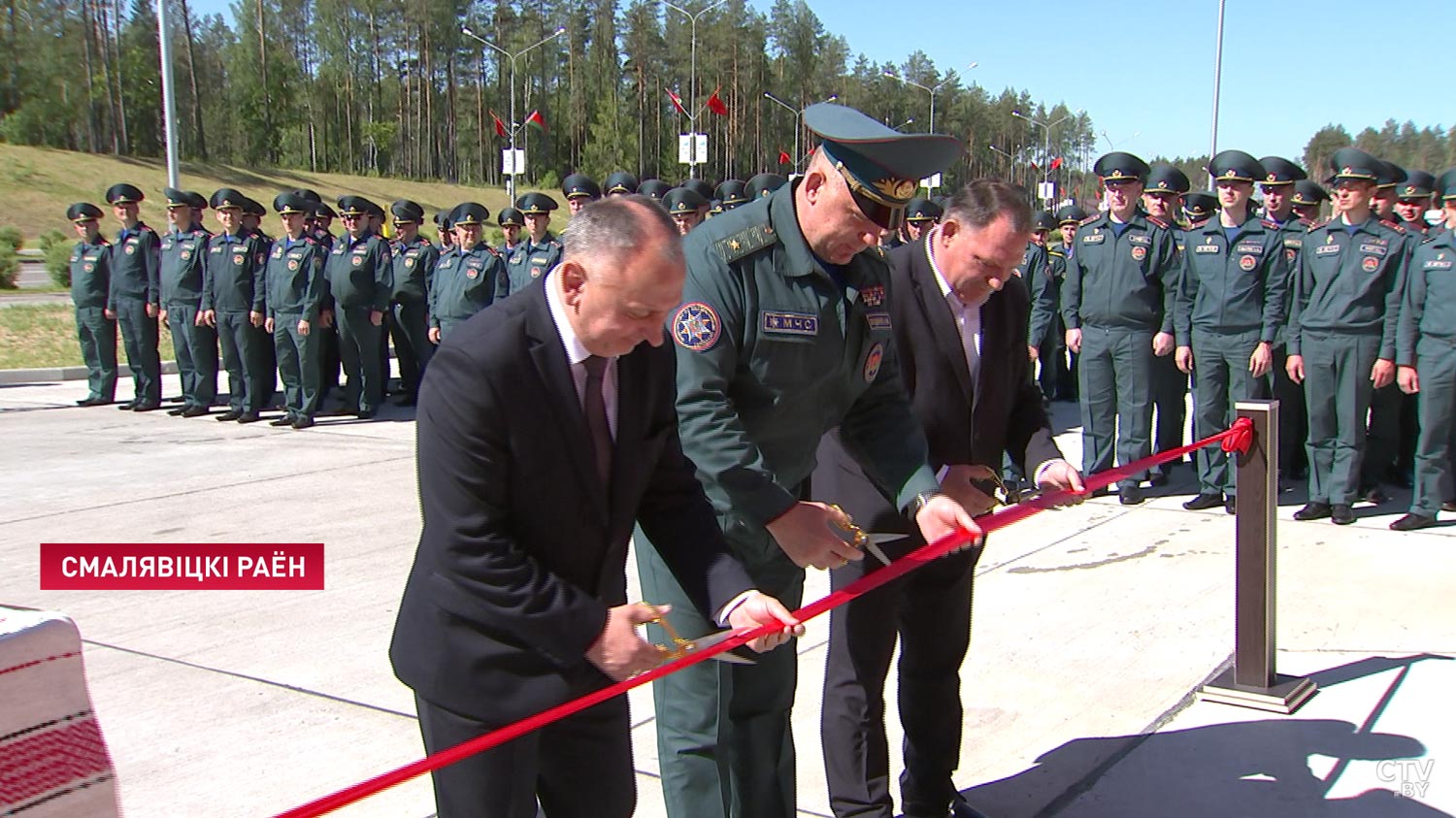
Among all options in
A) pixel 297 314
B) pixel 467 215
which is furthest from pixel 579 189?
pixel 297 314

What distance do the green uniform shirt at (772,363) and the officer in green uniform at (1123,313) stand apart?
546 centimetres

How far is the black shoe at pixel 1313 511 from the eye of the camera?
7355 mm

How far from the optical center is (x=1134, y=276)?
803cm

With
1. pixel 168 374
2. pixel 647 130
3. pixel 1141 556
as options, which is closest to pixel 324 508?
pixel 1141 556

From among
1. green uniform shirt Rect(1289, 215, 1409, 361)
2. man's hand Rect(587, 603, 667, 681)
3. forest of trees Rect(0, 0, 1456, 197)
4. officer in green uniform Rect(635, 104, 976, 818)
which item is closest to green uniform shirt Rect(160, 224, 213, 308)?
green uniform shirt Rect(1289, 215, 1409, 361)

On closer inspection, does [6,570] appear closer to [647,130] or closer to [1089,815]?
[1089,815]

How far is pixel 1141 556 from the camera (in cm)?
644

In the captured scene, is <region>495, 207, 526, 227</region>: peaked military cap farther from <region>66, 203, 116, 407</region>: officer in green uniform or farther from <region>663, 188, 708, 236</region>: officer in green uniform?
<region>66, 203, 116, 407</region>: officer in green uniform

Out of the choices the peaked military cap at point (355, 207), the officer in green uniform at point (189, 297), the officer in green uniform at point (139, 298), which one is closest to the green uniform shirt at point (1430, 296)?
the peaked military cap at point (355, 207)

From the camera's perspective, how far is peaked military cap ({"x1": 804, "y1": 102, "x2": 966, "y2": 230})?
2684mm

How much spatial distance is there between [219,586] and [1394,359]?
23.4 ft

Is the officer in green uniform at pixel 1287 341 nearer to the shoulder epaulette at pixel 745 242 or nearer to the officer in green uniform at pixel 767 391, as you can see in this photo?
the officer in green uniform at pixel 767 391

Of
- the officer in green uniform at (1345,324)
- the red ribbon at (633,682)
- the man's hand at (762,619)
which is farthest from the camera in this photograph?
the officer in green uniform at (1345,324)

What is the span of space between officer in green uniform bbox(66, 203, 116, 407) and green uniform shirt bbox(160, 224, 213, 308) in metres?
0.88
